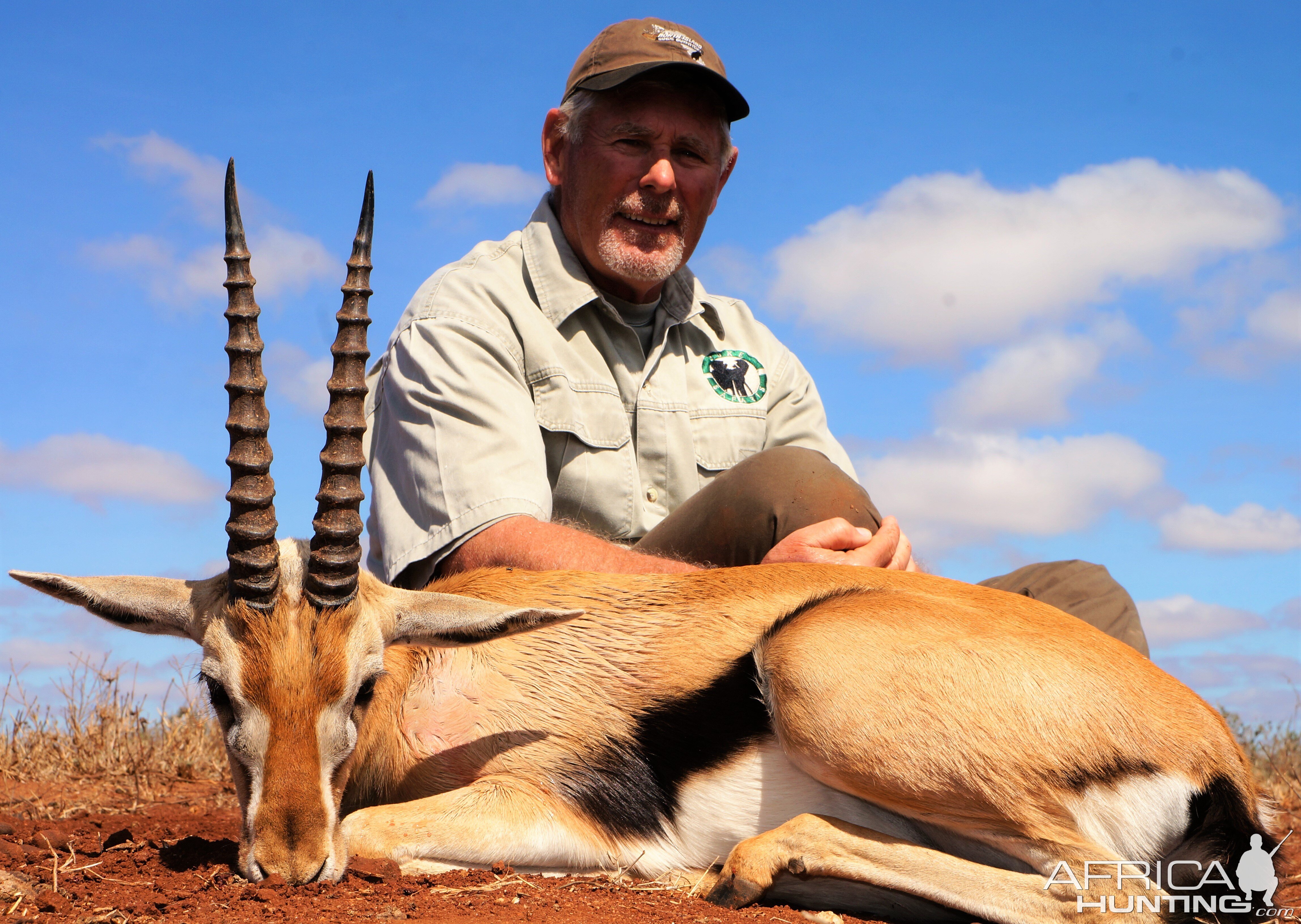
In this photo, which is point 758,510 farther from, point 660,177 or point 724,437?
point 660,177

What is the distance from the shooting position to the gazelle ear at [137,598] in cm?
398

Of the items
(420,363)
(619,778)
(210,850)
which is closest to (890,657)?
(619,778)

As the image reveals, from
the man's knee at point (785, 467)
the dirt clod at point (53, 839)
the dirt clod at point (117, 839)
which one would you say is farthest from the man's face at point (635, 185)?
the dirt clod at point (53, 839)

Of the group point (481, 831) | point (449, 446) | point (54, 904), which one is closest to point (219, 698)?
point (54, 904)

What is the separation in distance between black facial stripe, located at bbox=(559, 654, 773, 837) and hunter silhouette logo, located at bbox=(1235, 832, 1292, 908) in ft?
6.00

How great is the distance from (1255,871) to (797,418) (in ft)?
14.7

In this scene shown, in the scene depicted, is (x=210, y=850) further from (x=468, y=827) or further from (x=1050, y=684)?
(x=1050, y=684)

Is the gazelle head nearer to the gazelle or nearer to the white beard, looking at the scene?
the gazelle

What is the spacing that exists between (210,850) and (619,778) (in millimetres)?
1622

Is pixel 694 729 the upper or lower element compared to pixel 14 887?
upper

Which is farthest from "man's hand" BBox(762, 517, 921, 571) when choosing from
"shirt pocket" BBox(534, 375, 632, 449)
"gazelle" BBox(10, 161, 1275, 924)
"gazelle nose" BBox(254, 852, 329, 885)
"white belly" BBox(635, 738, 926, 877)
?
"gazelle nose" BBox(254, 852, 329, 885)

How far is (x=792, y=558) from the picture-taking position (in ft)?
17.8

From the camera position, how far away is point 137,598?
13.3 ft

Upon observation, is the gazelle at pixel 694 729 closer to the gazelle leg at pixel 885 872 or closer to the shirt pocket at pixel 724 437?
the gazelle leg at pixel 885 872
